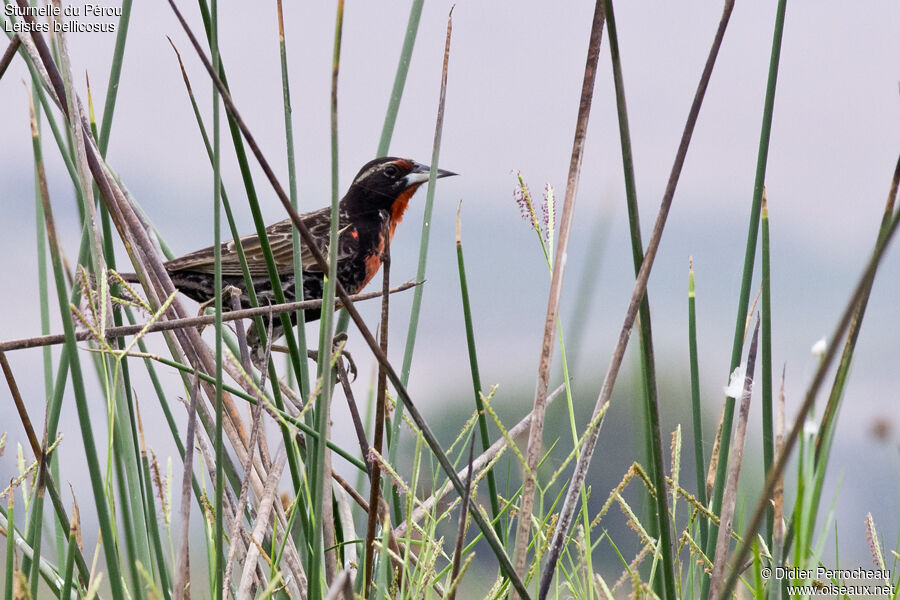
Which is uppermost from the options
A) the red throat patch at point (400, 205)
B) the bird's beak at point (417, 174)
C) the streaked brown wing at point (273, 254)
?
the bird's beak at point (417, 174)

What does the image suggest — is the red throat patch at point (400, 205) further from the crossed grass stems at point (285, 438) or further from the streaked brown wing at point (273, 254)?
the crossed grass stems at point (285, 438)

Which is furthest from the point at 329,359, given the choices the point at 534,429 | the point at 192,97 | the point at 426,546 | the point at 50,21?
the point at 50,21

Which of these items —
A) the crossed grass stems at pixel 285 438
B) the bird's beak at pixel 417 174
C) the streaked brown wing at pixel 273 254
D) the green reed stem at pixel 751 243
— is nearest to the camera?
the crossed grass stems at pixel 285 438

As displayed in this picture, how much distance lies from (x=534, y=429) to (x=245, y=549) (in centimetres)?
52

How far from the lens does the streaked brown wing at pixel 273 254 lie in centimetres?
282

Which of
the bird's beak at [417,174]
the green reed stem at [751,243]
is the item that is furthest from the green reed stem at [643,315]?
the bird's beak at [417,174]

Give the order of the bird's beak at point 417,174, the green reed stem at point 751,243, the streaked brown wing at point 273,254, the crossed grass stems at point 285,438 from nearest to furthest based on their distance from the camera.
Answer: the crossed grass stems at point 285,438 < the green reed stem at point 751,243 < the streaked brown wing at point 273,254 < the bird's beak at point 417,174

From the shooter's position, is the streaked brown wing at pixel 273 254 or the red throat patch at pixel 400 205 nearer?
the streaked brown wing at pixel 273 254

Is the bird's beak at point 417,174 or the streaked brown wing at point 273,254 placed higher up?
the bird's beak at point 417,174

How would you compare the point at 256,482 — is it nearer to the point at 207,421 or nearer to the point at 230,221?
the point at 207,421

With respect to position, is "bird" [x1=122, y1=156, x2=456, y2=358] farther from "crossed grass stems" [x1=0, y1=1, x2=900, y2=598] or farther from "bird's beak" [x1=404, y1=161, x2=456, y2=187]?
"crossed grass stems" [x1=0, y1=1, x2=900, y2=598]

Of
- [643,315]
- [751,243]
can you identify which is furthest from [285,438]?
[751,243]

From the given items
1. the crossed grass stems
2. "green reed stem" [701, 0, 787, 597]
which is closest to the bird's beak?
the crossed grass stems

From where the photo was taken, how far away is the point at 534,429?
2.82ft
